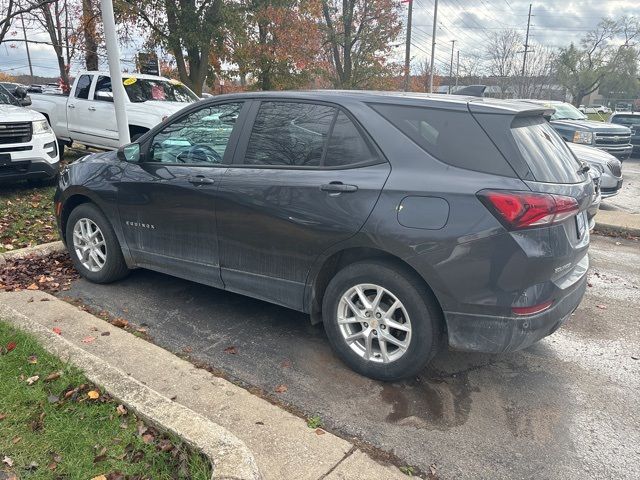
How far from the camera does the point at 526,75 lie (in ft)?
169

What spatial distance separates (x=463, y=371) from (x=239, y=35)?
13886 millimetres

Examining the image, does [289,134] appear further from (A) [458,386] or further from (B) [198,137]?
(A) [458,386]

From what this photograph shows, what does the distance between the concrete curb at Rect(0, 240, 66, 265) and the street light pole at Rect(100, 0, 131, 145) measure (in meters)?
1.94

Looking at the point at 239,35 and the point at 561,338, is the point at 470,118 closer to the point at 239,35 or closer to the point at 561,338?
the point at 561,338

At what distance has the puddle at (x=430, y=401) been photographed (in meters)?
2.92

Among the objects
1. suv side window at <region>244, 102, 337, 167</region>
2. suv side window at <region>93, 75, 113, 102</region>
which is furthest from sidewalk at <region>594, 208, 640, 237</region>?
suv side window at <region>93, 75, 113, 102</region>

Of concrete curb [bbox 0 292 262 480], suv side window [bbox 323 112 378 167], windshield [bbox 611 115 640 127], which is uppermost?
suv side window [bbox 323 112 378 167]

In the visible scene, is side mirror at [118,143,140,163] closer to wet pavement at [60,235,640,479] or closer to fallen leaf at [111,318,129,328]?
wet pavement at [60,235,640,479]

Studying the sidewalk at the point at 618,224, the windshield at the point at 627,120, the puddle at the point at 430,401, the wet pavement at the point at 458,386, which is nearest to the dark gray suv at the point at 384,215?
the puddle at the point at 430,401

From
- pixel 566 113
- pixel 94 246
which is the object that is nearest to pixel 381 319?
pixel 94 246

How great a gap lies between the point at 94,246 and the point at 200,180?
1559 millimetres

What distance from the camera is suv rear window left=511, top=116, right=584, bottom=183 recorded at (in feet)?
9.61

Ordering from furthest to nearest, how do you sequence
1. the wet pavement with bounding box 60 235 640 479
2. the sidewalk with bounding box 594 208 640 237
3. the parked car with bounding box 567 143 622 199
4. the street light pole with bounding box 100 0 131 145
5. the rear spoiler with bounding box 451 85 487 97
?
1. the parked car with bounding box 567 143 622 199
2. the sidewalk with bounding box 594 208 640 237
3. the street light pole with bounding box 100 0 131 145
4. the rear spoiler with bounding box 451 85 487 97
5. the wet pavement with bounding box 60 235 640 479

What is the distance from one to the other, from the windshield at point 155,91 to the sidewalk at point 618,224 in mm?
7971
